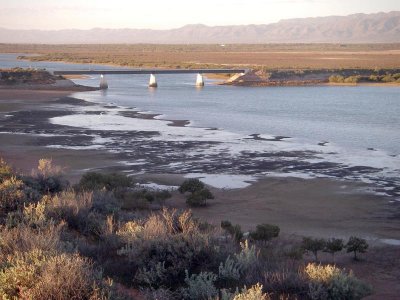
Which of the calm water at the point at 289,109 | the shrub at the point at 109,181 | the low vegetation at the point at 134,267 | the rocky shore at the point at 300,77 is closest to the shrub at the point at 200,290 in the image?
the low vegetation at the point at 134,267

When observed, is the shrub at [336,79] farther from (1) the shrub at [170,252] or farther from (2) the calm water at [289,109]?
(1) the shrub at [170,252]

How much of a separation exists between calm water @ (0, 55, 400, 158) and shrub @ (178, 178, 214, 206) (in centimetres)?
1114

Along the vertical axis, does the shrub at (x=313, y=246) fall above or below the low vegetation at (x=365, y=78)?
above

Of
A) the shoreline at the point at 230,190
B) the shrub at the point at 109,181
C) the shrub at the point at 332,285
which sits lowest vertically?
the shoreline at the point at 230,190

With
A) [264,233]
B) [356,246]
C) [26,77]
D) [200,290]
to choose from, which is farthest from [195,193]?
[26,77]

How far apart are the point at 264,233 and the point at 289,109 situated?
106ft

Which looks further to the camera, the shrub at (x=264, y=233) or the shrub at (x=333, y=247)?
the shrub at (x=264, y=233)

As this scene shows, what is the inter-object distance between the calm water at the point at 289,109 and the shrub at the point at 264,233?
578 inches

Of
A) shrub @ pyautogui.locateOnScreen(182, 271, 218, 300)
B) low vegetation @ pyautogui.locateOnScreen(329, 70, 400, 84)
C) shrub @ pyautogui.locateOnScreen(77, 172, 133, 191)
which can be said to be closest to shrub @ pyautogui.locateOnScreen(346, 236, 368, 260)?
shrub @ pyautogui.locateOnScreen(182, 271, 218, 300)

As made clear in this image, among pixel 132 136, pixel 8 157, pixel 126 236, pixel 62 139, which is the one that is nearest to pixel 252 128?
pixel 132 136

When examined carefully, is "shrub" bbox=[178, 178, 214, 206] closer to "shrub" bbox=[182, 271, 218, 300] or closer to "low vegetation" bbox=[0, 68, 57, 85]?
"shrub" bbox=[182, 271, 218, 300]

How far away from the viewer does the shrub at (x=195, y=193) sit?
16.7 metres

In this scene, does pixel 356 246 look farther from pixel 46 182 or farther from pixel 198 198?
pixel 46 182

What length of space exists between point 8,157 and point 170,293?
64.8 ft
